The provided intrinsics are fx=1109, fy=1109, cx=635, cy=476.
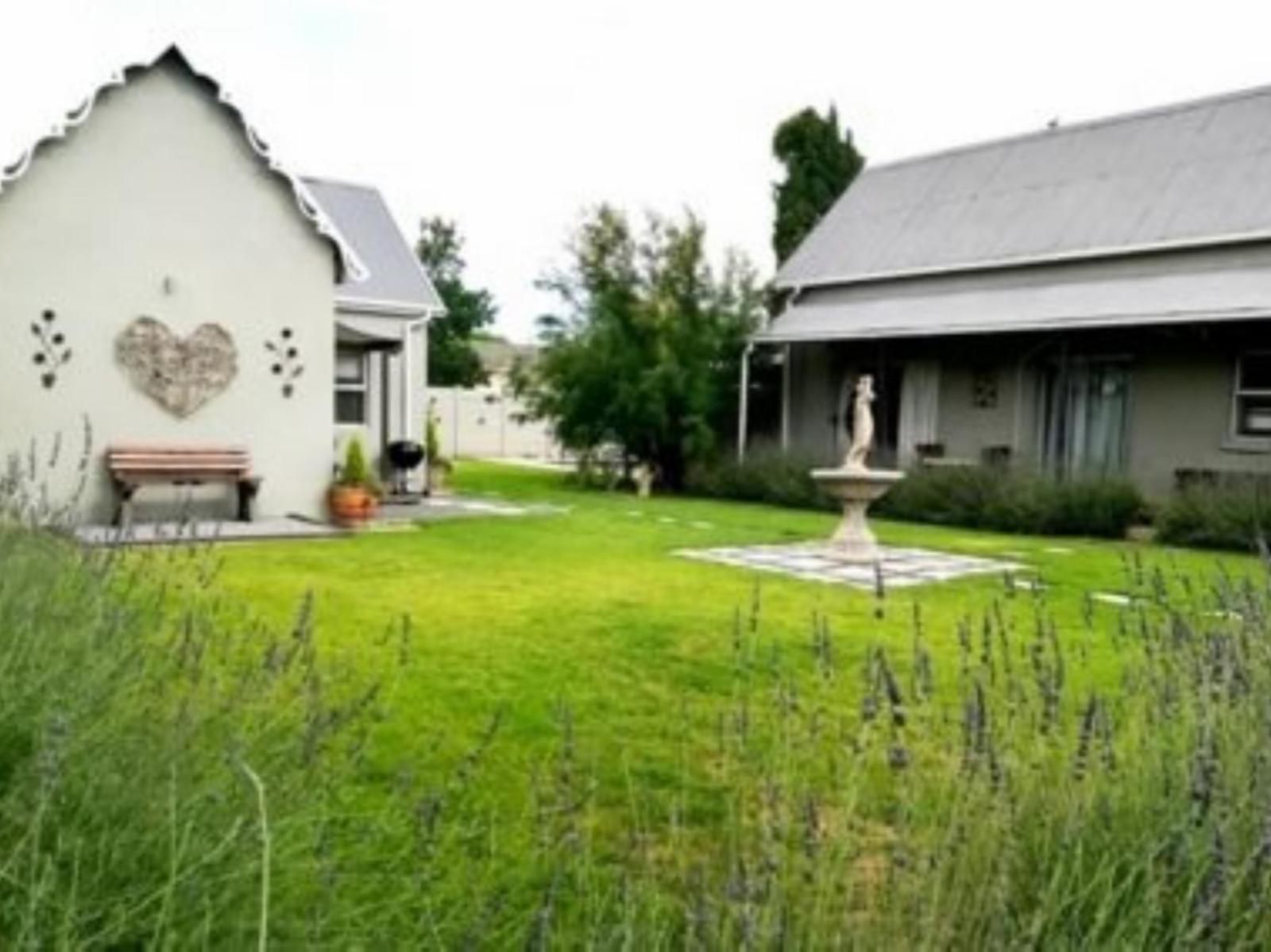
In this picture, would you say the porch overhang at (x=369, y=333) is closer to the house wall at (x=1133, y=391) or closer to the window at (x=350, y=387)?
the window at (x=350, y=387)

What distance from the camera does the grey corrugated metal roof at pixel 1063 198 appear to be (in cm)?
→ 1636

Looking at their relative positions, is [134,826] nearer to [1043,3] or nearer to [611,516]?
[611,516]

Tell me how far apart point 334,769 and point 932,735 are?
189 centimetres

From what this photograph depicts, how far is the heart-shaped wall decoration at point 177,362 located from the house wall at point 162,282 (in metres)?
0.09

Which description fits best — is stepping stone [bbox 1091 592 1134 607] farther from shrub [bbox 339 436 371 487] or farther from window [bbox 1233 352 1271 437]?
shrub [bbox 339 436 371 487]

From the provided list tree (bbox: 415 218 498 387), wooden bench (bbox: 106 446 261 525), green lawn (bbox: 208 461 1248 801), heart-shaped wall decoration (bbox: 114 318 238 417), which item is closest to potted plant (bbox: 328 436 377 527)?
green lawn (bbox: 208 461 1248 801)

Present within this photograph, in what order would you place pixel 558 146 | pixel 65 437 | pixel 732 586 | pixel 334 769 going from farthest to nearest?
pixel 558 146 → pixel 65 437 → pixel 732 586 → pixel 334 769

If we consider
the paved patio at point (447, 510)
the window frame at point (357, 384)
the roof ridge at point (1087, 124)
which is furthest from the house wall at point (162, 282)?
the roof ridge at point (1087, 124)

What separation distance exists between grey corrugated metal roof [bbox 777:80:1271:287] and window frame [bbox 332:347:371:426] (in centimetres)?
873

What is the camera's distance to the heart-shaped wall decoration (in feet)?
41.9

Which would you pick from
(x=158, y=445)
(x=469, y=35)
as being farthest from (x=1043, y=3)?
(x=158, y=445)

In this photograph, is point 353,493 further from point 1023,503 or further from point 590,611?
point 1023,503

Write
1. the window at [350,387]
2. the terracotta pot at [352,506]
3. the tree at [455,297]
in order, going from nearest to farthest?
the terracotta pot at [352,506], the window at [350,387], the tree at [455,297]

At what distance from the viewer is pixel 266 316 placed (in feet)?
44.7
